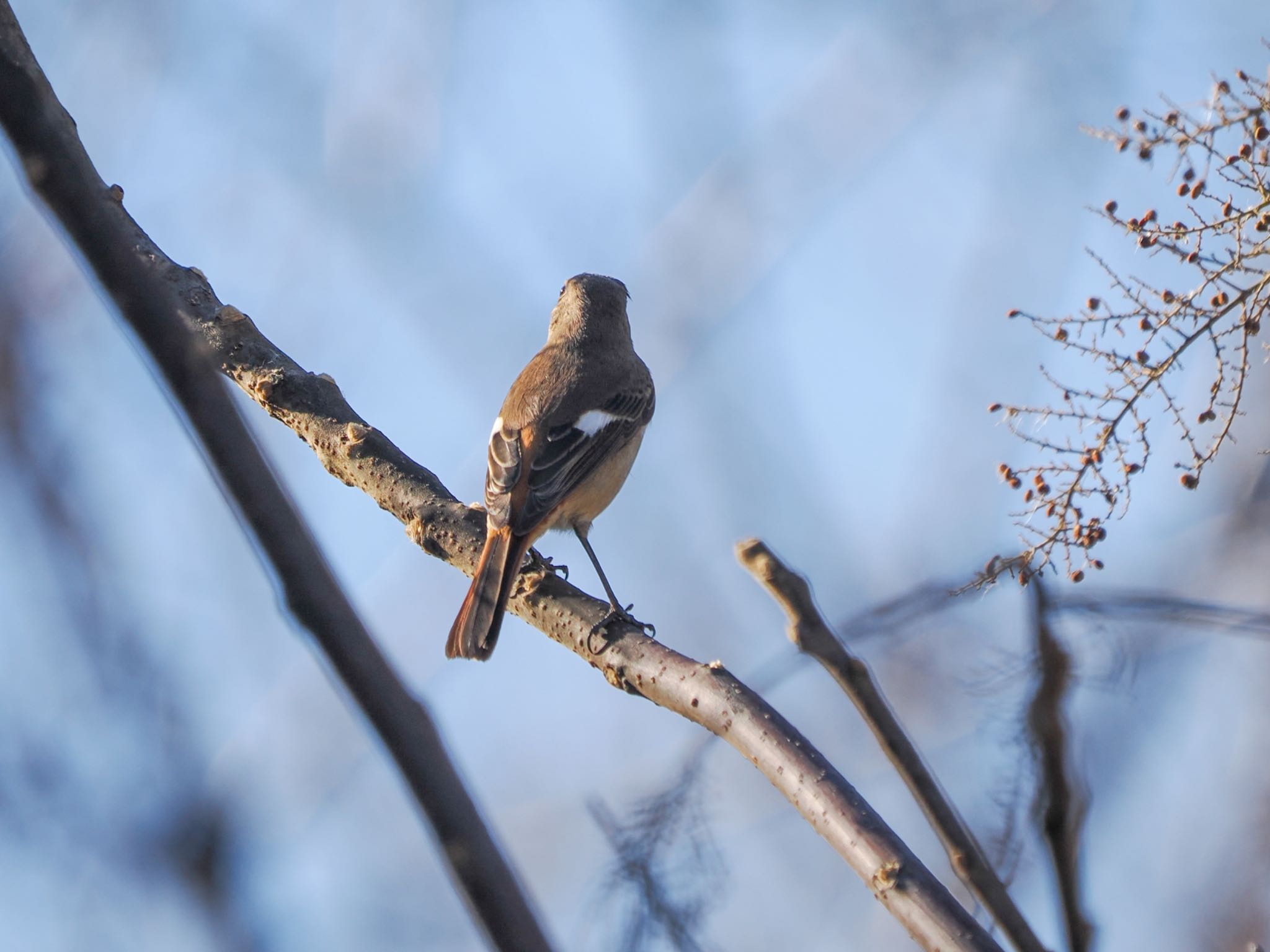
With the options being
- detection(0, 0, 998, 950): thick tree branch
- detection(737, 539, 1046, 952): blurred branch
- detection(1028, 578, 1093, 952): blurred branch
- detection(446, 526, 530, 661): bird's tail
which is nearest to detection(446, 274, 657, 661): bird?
detection(446, 526, 530, 661): bird's tail

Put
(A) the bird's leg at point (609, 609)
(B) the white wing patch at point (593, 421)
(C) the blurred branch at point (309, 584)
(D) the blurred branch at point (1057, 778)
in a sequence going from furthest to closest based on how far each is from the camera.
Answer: (B) the white wing patch at point (593, 421), (A) the bird's leg at point (609, 609), (D) the blurred branch at point (1057, 778), (C) the blurred branch at point (309, 584)

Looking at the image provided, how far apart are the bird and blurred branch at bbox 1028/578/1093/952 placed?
6.44ft

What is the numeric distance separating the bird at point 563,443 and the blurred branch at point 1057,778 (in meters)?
1.96

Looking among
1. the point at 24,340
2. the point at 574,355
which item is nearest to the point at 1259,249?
the point at 24,340

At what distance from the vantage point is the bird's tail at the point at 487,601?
4289 mm

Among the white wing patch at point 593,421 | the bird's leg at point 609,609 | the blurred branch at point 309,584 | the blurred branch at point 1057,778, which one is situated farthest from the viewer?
the white wing patch at point 593,421

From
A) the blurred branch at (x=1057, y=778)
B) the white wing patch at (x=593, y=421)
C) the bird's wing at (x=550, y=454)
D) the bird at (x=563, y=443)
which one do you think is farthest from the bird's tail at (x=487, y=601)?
the blurred branch at (x=1057, y=778)

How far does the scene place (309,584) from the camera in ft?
3.83

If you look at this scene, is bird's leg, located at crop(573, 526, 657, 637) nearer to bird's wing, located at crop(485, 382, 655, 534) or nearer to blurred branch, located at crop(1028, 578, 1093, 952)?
bird's wing, located at crop(485, 382, 655, 534)

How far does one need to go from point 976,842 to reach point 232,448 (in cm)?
118

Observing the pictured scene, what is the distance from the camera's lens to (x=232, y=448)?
1163 millimetres

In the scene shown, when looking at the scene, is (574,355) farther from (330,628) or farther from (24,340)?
(330,628)

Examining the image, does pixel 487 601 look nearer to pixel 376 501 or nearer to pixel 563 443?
pixel 376 501

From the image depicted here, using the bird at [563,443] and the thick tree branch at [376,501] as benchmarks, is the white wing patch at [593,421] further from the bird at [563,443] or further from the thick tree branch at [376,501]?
the thick tree branch at [376,501]
